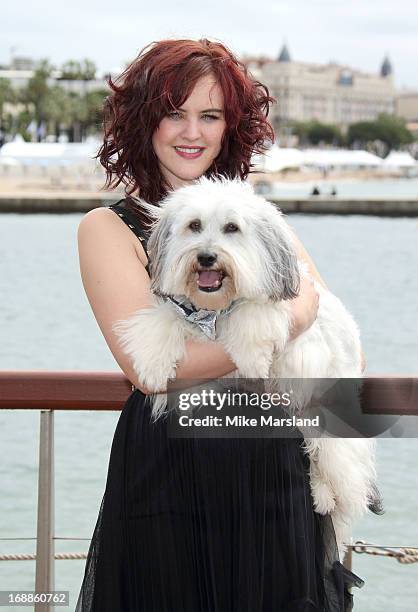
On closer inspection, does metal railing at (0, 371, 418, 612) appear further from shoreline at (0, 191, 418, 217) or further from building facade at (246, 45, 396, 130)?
building facade at (246, 45, 396, 130)

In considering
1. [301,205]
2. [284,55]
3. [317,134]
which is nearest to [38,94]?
[301,205]

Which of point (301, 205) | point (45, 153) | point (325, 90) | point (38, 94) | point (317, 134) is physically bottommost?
point (317, 134)

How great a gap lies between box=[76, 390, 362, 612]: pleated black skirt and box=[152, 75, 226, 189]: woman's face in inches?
19.2

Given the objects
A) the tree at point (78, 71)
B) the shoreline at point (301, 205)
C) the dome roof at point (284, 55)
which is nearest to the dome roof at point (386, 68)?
the dome roof at point (284, 55)

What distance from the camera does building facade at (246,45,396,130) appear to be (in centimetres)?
13625

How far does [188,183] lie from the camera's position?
2.08 metres

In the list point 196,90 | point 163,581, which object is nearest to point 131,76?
point 196,90

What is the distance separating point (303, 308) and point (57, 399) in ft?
1.89

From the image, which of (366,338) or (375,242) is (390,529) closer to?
(366,338)

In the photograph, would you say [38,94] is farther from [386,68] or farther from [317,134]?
[386,68]

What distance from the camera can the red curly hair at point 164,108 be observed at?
6.50 feet

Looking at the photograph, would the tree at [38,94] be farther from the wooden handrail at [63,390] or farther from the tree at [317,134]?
the wooden handrail at [63,390]

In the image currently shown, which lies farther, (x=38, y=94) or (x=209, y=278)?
(x=38, y=94)

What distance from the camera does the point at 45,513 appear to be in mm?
2203
